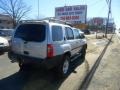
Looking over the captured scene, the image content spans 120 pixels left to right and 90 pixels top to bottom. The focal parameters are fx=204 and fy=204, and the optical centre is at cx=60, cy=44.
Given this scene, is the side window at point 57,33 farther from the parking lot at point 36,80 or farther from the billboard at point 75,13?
the billboard at point 75,13

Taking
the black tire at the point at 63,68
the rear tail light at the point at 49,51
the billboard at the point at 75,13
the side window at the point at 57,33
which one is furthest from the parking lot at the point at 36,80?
the billboard at the point at 75,13

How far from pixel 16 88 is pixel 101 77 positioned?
3326 millimetres

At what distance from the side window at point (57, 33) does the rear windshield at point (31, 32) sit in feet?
1.20

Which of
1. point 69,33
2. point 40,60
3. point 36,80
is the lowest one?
point 36,80

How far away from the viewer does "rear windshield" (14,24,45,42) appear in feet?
→ 21.7

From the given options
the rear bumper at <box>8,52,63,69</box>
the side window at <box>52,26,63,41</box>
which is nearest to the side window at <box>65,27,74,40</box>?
the side window at <box>52,26,63,41</box>

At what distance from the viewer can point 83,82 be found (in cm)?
697

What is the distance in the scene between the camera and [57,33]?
701cm

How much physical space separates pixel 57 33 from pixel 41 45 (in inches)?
33.6

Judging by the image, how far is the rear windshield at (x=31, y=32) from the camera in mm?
6602

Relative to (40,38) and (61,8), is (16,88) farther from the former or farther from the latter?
(61,8)

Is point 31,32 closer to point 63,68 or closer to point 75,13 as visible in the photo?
point 63,68

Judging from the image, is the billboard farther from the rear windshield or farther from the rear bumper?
the rear bumper

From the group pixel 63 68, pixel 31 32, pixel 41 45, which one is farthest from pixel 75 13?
pixel 41 45
